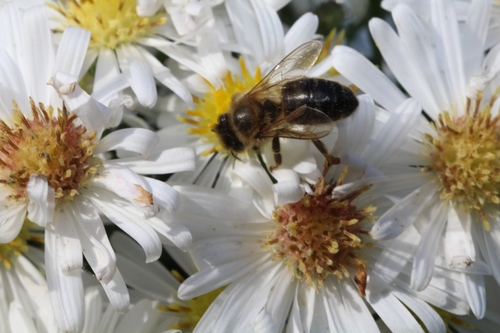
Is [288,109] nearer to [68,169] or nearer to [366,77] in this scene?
[366,77]

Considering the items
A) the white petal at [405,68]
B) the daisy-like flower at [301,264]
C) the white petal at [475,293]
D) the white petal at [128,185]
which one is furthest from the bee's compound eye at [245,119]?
the white petal at [475,293]

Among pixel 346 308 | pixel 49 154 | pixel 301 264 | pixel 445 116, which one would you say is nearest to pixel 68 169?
pixel 49 154

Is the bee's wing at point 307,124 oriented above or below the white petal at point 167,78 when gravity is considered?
below

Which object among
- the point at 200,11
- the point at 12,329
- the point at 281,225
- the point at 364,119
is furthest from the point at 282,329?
the point at 200,11

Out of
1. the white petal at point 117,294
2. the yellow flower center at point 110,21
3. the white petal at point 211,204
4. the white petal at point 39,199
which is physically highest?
the yellow flower center at point 110,21

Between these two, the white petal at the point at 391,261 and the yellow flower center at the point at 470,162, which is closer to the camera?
the white petal at the point at 391,261

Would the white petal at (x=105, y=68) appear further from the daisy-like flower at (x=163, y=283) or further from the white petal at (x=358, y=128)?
the white petal at (x=358, y=128)
